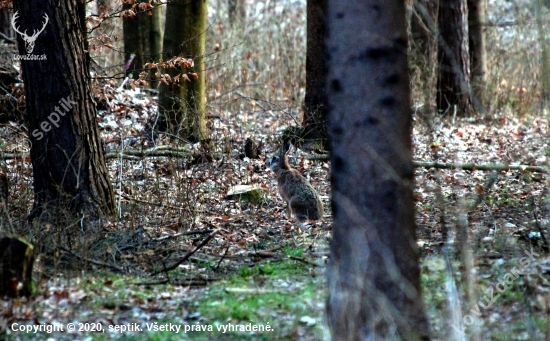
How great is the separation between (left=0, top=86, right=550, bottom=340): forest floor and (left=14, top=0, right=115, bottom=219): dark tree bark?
17.6 inches

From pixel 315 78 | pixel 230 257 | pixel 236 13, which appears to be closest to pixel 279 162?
pixel 230 257

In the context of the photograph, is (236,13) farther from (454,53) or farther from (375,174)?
(375,174)

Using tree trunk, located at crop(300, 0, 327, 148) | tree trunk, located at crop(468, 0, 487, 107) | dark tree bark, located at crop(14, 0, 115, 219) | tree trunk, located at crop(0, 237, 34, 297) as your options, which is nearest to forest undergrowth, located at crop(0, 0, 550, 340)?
tree trunk, located at crop(0, 237, 34, 297)

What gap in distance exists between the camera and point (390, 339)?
491 centimetres

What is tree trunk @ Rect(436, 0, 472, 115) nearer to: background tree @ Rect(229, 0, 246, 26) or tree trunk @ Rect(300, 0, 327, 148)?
tree trunk @ Rect(300, 0, 327, 148)

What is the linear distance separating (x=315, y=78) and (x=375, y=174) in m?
8.91

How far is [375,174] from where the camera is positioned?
492cm

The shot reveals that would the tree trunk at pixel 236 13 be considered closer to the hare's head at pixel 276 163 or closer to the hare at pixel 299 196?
the hare's head at pixel 276 163

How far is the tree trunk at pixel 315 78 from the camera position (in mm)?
13320

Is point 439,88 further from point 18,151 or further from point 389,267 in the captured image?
point 389,267

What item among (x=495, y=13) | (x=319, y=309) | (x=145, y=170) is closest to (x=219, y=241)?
(x=145, y=170)

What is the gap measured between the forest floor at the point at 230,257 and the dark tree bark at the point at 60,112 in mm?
448

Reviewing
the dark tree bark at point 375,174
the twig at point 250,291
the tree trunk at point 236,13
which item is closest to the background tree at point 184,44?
the twig at point 250,291

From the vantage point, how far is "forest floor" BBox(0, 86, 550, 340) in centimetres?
593
